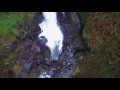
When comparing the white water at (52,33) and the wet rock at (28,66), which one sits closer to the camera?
the wet rock at (28,66)

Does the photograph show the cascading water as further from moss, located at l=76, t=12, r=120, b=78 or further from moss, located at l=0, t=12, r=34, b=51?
moss, located at l=76, t=12, r=120, b=78

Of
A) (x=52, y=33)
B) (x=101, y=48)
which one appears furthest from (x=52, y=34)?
(x=101, y=48)

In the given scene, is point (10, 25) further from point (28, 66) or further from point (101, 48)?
point (101, 48)

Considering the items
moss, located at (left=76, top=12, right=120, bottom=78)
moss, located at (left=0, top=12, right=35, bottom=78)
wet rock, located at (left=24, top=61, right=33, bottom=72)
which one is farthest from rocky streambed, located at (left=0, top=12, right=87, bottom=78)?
moss, located at (left=76, top=12, right=120, bottom=78)

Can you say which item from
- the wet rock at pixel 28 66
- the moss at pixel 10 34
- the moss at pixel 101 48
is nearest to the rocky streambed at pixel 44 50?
the wet rock at pixel 28 66

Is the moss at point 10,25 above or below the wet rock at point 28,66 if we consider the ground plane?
above

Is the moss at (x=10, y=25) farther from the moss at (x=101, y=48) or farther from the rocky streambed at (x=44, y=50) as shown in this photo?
the moss at (x=101, y=48)

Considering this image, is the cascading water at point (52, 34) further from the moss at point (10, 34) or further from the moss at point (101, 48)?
the moss at point (101, 48)
